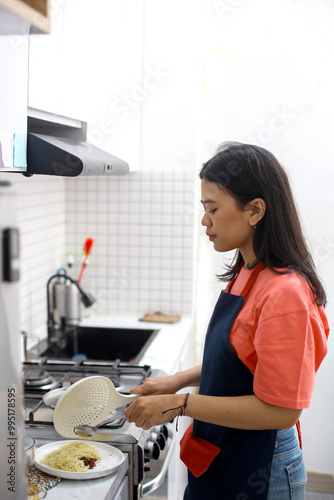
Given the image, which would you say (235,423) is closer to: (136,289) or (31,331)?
(31,331)

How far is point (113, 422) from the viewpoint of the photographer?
1.43m

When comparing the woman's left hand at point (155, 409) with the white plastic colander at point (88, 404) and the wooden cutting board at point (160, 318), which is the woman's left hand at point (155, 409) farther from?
the wooden cutting board at point (160, 318)

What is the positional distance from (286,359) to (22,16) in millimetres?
807

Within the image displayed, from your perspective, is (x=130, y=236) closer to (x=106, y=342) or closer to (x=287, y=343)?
(x=106, y=342)

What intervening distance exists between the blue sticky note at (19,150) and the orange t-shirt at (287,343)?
61 cm

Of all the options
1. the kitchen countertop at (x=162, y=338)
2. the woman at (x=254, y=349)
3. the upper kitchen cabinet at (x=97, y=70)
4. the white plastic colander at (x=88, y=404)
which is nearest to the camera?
the woman at (x=254, y=349)

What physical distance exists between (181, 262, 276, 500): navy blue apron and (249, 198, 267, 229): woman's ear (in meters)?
0.11

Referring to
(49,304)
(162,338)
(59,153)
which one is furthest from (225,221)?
(49,304)

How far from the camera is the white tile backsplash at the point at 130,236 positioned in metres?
2.48

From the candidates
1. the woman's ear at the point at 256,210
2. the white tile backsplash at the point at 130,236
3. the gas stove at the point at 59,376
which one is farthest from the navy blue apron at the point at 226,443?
the white tile backsplash at the point at 130,236

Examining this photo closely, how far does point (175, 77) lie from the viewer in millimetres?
2430

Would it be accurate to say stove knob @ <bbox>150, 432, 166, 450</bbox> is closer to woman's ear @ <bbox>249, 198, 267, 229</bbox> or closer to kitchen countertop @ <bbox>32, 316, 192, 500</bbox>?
kitchen countertop @ <bbox>32, 316, 192, 500</bbox>

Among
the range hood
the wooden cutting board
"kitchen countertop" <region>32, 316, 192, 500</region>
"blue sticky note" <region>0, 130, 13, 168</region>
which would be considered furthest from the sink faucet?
"blue sticky note" <region>0, 130, 13, 168</region>

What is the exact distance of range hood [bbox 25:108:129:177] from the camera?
127cm
